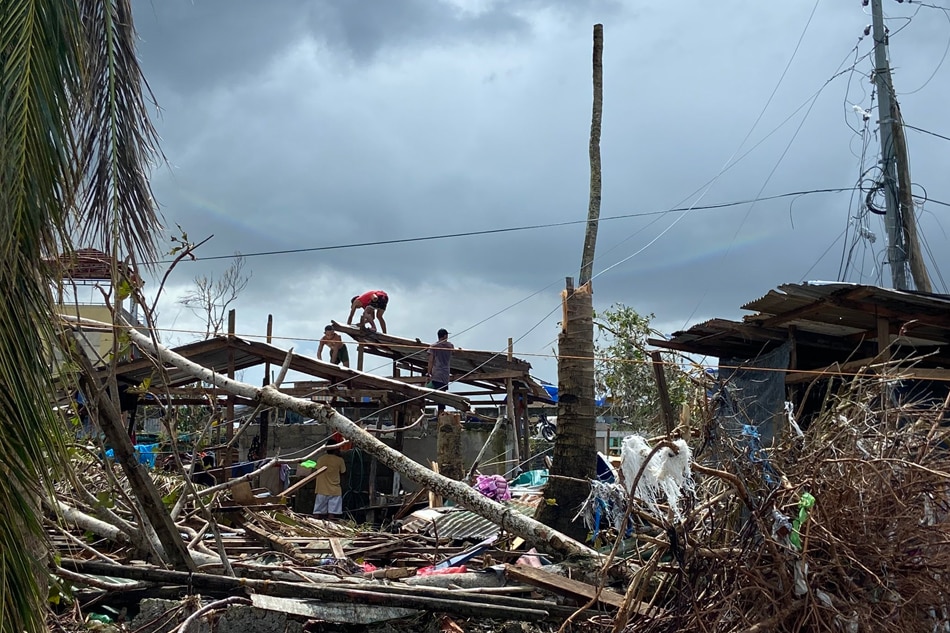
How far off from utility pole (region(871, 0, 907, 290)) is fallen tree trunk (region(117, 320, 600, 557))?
8.31 m

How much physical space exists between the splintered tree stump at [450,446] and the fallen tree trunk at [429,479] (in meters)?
3.61

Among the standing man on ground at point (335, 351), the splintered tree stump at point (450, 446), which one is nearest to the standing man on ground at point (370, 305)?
the standing man on ground at point (335, 351)

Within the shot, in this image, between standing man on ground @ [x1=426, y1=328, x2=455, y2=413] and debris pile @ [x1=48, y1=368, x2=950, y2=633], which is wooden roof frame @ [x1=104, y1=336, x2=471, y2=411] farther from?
debris pile @ [x1=48, y1=368, x2=950, y2=633]

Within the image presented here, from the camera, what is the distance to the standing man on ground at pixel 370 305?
49.7 feet

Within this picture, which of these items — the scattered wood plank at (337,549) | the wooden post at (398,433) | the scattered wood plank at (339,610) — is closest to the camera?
the scattered wood plank at (339,610)

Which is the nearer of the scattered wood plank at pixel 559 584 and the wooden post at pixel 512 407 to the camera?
the scattered wood plank at pixel 559 584

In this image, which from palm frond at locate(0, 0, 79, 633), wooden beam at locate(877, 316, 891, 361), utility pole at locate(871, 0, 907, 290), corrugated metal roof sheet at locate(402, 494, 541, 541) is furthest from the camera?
utility pole at locate(871, 0, 907, 290)

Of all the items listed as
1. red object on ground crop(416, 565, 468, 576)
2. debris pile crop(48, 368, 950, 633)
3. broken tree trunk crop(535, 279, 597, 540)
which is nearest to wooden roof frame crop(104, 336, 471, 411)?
broken tree trunk crop(535, 279, 597, 540)

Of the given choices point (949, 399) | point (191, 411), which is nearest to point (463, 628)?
point (949, 399)

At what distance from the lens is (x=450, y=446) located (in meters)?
11.2

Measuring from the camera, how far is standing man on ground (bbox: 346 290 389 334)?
1515 centimetres

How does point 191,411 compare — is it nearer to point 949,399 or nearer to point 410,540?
point 410,540

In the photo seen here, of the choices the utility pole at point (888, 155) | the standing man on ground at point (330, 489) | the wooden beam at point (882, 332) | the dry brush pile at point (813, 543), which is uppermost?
the utility pole at point (888, 155)

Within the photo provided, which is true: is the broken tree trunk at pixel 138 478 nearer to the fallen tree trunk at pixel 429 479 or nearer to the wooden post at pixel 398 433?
the fallen tree trunk at pixel 429 479
